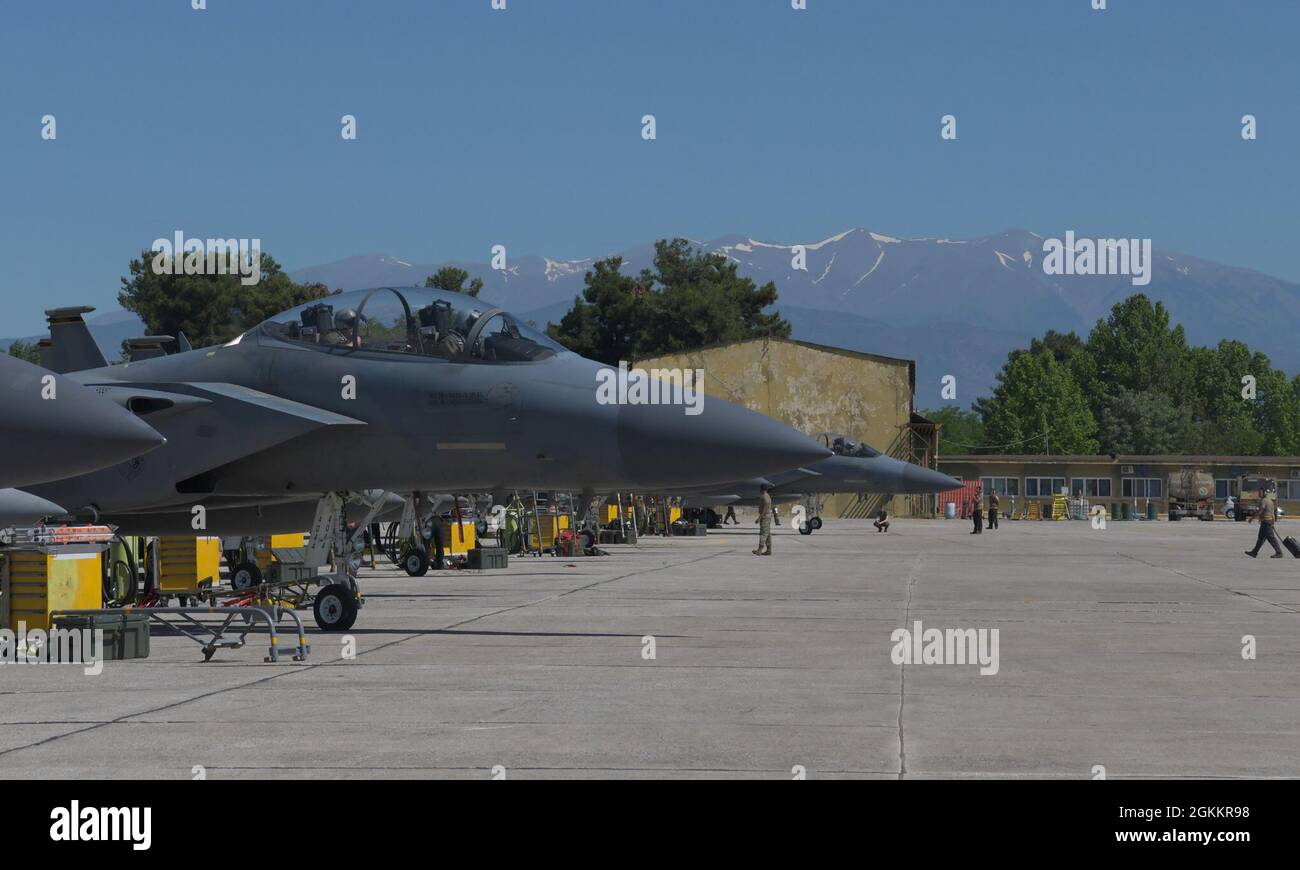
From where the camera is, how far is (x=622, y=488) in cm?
1451

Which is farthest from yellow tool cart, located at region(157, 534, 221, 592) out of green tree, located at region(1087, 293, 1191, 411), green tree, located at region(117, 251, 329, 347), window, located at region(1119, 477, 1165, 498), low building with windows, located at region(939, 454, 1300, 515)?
green tree, located at region(1087, 293, 1191, 411)

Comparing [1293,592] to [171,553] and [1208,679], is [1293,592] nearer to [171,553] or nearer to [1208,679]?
[1208,679]

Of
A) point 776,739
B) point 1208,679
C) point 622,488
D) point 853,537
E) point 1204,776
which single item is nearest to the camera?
point 1204,776

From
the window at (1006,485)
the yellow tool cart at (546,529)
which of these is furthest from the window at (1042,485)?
the yellow tool cart at (546,529)

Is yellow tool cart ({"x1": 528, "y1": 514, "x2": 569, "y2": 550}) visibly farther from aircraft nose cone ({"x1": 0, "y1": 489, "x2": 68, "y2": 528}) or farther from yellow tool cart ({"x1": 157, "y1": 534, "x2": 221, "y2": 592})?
aircraft nose cone ({"x1": 0, "y1": 489, "x2": 68, "y2": 528})

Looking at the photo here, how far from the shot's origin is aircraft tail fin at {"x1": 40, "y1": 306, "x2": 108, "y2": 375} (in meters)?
23.9

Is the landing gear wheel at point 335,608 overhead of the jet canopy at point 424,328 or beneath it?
beneath

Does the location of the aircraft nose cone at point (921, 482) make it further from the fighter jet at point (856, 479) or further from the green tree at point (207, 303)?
the green tree at point (207, 303)

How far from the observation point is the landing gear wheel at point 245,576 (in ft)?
75.7

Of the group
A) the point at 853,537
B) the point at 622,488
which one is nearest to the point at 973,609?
the point at 622,488

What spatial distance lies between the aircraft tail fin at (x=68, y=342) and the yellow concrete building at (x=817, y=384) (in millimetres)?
59511

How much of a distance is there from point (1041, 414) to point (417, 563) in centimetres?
13249

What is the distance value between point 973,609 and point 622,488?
21.3 feet

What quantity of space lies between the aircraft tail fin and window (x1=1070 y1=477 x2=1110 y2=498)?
272 ft
